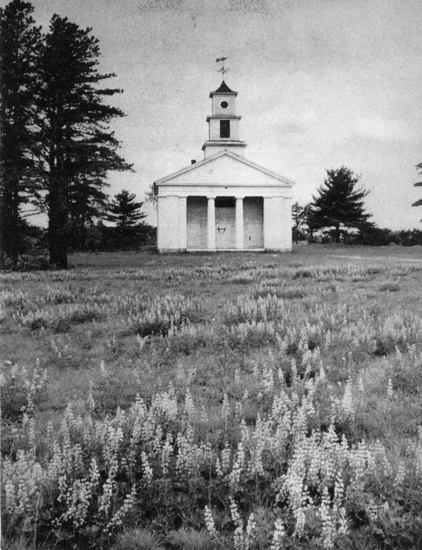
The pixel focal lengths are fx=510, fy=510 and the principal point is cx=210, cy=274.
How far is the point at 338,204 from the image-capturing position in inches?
2169

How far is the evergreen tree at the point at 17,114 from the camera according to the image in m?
9.89

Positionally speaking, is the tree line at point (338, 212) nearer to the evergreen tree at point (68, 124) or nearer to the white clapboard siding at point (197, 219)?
the white clapboard siding at point (197, 219)

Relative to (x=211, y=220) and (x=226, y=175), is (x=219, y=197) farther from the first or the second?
(x=211, y=220)

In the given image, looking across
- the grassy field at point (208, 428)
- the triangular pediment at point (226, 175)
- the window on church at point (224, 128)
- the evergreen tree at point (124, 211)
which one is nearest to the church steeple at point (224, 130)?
the window on church at point (224, 128)

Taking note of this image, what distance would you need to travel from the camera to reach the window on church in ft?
168

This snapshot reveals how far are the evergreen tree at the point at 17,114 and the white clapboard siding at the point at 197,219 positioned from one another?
33.5 meters

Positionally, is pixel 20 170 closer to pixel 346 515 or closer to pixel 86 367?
pixel 86 367

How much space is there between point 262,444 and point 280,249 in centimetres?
4410

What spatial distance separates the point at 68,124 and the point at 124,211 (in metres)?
6.40

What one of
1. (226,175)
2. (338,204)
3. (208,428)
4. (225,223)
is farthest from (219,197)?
(208,428)

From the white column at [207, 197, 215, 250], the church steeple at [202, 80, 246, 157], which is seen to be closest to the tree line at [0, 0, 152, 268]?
the white column at [207, 197, 215, 250]

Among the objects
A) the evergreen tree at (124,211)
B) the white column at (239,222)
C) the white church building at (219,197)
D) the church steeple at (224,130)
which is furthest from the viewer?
the church steeple at (224,130)

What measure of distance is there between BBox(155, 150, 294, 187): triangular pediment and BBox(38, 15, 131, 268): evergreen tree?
31535mm

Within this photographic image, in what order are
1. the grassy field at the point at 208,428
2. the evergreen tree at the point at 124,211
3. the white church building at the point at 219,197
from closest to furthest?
the grassy field at the point at 208,428 < the evergreen tree at the point at 124,211 < the white church building at the point at 219,197
